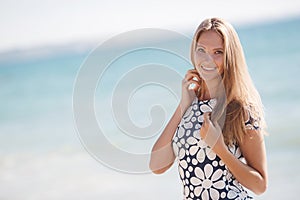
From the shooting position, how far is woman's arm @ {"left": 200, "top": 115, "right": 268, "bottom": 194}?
6.16ft

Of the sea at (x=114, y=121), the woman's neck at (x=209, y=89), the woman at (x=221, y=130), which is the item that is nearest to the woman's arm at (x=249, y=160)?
the woman at (x=221, y=130)

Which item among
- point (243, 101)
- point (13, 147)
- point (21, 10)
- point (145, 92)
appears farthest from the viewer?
point (21, 10)

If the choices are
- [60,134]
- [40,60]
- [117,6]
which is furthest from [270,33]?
[60,134]

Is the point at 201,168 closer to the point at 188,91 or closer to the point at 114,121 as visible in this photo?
the point at 188,91

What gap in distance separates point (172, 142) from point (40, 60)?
12.8 m

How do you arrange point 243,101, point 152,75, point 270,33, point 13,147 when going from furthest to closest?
point 270,33 < point 13,147 < point 152,75 < point 243,101

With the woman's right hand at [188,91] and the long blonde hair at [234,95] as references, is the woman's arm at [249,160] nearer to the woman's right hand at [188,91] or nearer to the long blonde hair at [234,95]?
the long blonde hair at [234,95]

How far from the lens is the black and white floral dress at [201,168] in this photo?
1.93m

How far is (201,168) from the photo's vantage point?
6.37 feet

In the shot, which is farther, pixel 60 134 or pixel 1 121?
pixel 1 121

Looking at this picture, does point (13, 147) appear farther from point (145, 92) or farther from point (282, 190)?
point (282, 190)

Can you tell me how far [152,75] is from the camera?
2.34 m

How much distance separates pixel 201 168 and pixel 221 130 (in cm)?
12

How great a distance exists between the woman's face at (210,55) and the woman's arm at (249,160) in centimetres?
13
